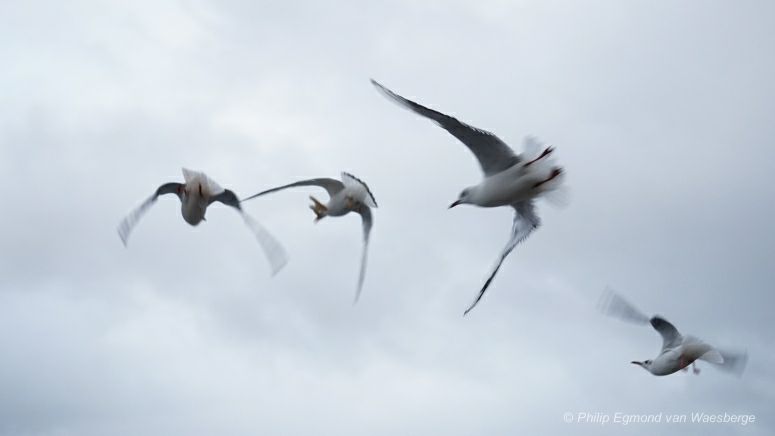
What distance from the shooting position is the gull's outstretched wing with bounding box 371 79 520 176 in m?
16.0

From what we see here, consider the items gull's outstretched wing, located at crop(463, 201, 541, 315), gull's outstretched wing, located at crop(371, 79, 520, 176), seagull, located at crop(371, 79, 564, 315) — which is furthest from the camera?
gull's outstretched wing, located at crop(463, 201, 541, 315)

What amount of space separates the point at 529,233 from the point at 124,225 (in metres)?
7.11

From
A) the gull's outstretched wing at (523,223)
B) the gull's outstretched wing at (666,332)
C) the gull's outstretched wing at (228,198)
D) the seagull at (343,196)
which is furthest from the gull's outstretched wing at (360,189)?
the gull's outstretched wing at (666,332)

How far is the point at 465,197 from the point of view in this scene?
18.5 metres

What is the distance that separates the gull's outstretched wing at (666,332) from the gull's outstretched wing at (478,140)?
958 cm

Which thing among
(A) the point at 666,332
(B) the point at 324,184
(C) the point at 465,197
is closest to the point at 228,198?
(B) the point at 324,184

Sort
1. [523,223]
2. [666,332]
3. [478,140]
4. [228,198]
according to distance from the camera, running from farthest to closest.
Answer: [666,332]
[228,198]
[523,223]
[478,140]

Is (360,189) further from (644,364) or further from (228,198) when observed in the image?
(644,364)

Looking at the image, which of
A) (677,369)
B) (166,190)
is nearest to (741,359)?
(677,369)

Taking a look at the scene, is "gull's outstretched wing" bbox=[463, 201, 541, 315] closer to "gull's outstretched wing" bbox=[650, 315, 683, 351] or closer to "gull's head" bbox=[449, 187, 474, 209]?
"gull's head" bbox=[449, 187, 474, 209]

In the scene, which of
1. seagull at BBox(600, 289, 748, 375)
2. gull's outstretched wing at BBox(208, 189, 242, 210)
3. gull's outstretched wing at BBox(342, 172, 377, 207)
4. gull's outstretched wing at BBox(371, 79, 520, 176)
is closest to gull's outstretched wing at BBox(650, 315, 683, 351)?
seagull at BBox(600, 289, 748, 375)

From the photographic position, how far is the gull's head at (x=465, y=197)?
18.3 metres

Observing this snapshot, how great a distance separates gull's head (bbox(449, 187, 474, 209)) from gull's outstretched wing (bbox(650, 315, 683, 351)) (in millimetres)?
8824

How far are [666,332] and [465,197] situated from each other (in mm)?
9235
